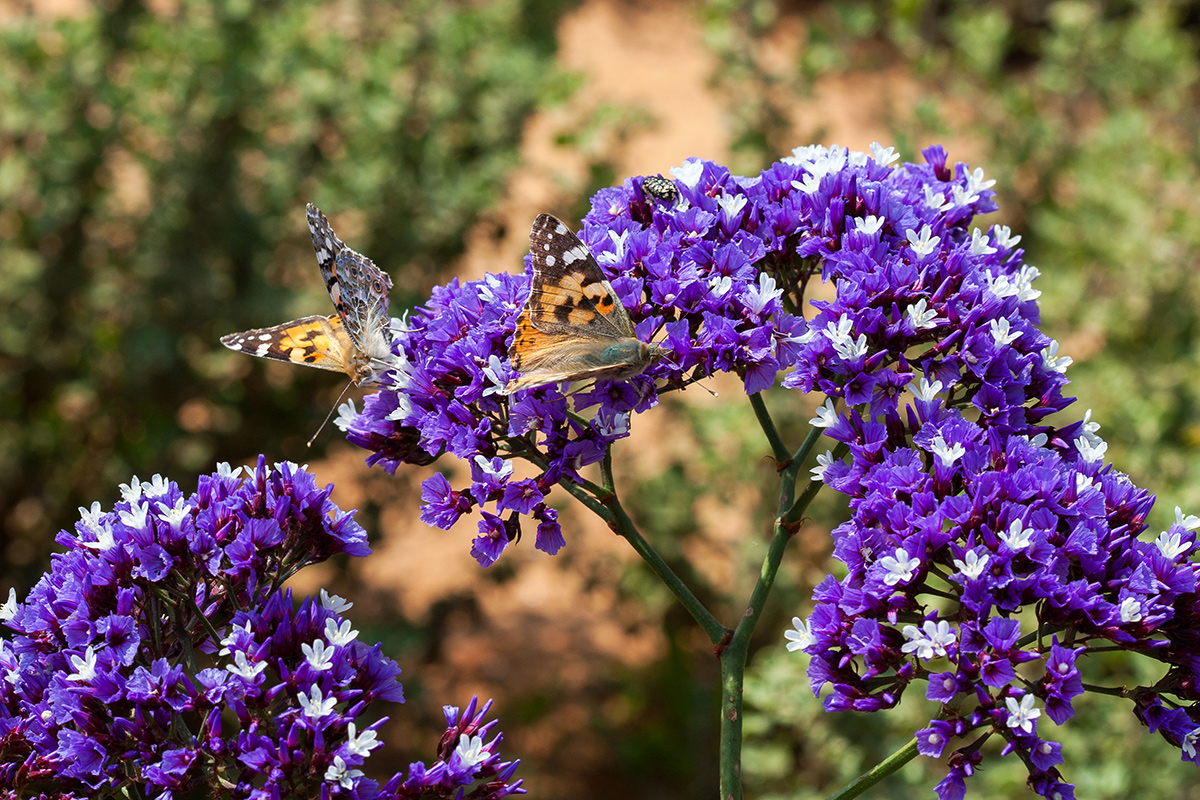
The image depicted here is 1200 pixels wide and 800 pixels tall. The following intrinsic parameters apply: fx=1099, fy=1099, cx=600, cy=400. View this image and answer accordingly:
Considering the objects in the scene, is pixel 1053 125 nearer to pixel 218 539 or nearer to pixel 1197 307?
pixel 1197 307

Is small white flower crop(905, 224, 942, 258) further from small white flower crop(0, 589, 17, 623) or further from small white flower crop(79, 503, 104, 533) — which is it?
small white flower crop(0, 589, 17, 623)

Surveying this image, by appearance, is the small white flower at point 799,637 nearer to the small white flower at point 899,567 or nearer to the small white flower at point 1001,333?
the small white flower at point 899,567

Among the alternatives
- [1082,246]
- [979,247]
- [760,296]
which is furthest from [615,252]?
[1082,246]

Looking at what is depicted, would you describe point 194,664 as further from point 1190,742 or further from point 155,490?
point 1190,742

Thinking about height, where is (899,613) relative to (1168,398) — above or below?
below

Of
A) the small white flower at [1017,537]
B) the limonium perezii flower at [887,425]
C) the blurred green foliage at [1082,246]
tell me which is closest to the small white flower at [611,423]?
the limonium perezii flower at [887,425]

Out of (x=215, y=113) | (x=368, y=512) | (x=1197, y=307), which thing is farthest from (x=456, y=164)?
(x=1197, y=307)
